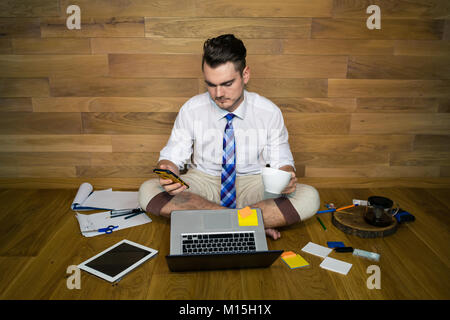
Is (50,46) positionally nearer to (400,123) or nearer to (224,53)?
(224,53)

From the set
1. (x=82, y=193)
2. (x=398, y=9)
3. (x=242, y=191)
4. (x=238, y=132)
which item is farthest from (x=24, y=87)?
(x=398, y=9)

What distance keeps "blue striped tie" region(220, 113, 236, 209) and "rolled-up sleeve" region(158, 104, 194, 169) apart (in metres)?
0.22

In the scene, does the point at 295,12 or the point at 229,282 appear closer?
the point at 229,282

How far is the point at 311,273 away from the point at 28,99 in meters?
2.10

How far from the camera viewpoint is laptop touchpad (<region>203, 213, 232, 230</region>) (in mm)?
1604

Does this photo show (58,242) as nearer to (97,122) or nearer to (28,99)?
(97,122)

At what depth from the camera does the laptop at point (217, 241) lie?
4.80 ft

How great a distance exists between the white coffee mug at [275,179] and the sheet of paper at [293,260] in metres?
0.35

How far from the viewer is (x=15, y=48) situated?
7.43 feet

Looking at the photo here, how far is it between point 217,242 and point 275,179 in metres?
0.38

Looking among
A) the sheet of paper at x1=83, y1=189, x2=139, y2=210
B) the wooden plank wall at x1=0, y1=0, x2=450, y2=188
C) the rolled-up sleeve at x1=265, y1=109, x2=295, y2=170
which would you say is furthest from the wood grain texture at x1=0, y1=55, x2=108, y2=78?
the rolled-up sleeve at x1=265, y1=109, x2=295, y2=170

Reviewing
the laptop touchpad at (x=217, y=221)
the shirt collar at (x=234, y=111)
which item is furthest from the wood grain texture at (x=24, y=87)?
the laptop touchpad at (x=217, y=221)

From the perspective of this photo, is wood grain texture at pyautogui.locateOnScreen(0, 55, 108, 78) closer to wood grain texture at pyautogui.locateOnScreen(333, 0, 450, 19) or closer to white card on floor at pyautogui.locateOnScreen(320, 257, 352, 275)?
wood grain texture at pyautogui.locateOnScreen(333, 0, 450, 19)

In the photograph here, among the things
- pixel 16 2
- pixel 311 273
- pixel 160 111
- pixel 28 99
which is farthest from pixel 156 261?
pixel 16 2
